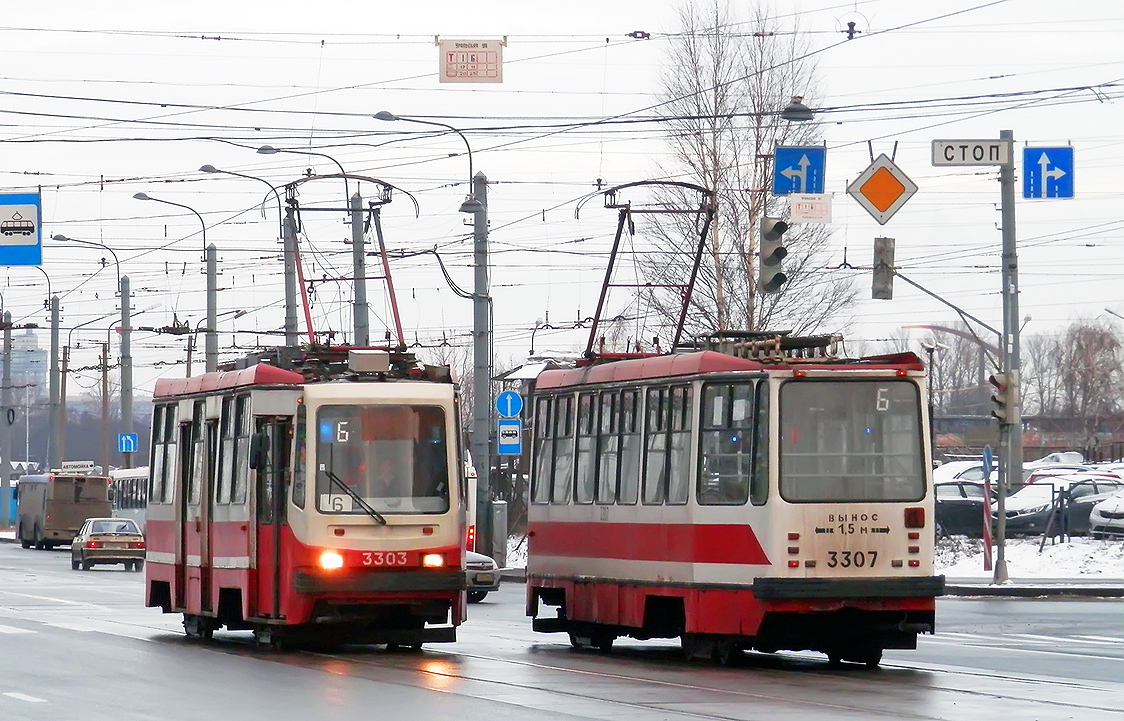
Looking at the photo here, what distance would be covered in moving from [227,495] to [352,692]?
6.30m

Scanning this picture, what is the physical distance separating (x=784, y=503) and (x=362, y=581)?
13.9ft

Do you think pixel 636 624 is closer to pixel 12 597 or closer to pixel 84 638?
pixel 84 638

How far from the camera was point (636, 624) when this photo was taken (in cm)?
1931

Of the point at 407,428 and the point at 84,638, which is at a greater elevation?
the point at 407,428

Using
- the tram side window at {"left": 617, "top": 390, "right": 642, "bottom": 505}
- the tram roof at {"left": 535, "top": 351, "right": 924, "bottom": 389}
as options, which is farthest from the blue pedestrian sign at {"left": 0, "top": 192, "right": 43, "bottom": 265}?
the tram side window at {"left": 617, "top": 390, "right": 642, "bottom": 505}

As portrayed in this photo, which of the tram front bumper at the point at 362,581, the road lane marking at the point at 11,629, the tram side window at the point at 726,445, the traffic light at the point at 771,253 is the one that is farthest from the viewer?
the traffic light at the point at 771,253

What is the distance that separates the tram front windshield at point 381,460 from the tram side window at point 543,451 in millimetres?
2409

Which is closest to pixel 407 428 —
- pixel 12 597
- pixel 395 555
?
pixel 395 555

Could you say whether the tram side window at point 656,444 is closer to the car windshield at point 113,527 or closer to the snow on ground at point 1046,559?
the snow on ground at point 1046,559

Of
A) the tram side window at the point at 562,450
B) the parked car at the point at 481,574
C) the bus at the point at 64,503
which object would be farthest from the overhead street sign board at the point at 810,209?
the bus at the point at 64,503

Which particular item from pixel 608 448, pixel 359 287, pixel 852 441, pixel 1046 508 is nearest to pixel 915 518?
pixel 852 441

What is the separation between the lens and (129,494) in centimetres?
6334

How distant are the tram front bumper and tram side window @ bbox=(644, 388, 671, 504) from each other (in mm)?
2225

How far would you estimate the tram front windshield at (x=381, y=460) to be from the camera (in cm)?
1956
